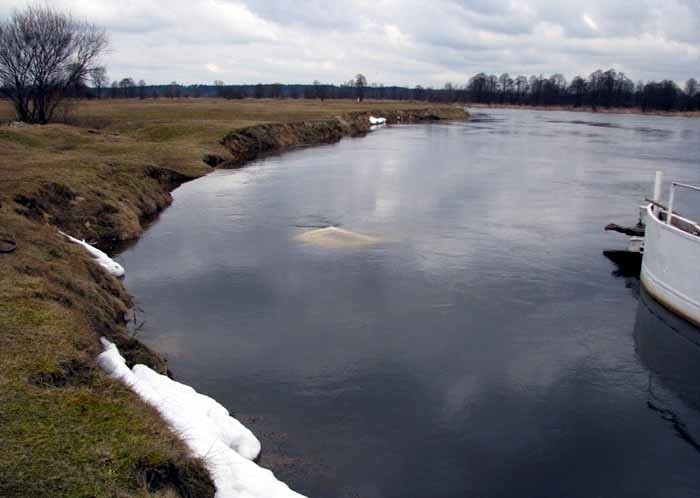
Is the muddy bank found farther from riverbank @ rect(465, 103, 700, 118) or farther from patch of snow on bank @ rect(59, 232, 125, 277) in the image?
riverbank @ rect(465, 103, 700, 118)

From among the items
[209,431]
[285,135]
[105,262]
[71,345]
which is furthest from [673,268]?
[285,135]

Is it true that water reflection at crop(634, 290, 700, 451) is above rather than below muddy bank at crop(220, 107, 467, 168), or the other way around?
below

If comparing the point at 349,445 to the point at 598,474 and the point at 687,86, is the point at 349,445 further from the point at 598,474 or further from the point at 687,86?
the point at 687,86

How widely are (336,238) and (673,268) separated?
11423 millimetres

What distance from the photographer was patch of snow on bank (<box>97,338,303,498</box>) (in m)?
7.76

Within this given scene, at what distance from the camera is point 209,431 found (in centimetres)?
902

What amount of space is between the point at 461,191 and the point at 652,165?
20.8 meters

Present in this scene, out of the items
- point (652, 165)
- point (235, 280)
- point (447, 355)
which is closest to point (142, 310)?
point (235, 280)

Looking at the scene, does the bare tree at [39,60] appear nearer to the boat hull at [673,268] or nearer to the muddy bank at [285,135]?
the muddy bank at [285,135]

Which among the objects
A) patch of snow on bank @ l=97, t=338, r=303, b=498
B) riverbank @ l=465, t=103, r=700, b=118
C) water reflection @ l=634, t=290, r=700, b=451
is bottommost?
water reflection @ l=634, t=290, r=700, b=451

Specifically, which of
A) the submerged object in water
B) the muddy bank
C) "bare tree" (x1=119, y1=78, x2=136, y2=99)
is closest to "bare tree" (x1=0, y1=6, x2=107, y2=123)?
the muddy bank

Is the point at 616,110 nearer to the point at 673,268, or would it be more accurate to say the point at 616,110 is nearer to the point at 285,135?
the point at 285,135

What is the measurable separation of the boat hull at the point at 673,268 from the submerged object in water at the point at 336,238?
9174 mm

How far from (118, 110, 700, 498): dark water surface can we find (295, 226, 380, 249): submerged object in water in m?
0.62
